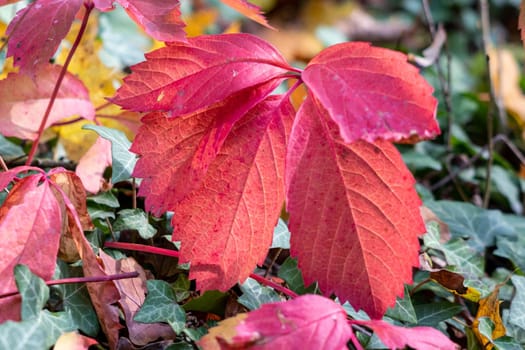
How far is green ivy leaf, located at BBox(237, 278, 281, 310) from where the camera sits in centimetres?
78

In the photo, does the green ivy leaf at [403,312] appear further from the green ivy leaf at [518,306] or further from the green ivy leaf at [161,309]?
the green ivy leaf at [161,309]

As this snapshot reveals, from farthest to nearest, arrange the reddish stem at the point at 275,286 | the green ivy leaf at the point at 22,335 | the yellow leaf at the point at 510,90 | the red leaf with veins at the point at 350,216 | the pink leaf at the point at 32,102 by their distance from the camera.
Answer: the yellow leaf at the point at 510,90 → the pink leaf at the point at 32,102 → the reddish stem at the point at 275,286 → the red leaf with veins at the point at 350,216 → the green ivy leaf at the point at 22,335

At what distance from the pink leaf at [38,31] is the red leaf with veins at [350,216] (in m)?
0.29

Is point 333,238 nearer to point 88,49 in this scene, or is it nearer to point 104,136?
point 104,136

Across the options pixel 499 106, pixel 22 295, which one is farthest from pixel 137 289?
pixel 499 106

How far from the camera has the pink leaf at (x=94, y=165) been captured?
907 millimetres

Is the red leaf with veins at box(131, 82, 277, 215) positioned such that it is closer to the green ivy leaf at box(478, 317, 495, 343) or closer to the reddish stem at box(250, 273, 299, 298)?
the reddish stem at box(250, 273, 299, 298)

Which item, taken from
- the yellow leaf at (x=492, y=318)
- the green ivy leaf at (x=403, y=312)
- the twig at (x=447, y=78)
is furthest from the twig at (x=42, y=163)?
the twig at (x=447, y=78)

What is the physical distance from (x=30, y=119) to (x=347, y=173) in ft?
1.56

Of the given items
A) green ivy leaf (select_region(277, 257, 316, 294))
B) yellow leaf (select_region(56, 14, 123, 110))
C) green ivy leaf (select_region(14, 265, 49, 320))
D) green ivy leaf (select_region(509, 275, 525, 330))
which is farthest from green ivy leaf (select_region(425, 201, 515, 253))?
green ivy leaf (select_region(14, 265, 49, 320))

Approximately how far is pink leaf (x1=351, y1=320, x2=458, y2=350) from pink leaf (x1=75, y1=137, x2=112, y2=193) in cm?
45

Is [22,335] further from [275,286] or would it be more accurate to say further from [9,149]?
[9,149]

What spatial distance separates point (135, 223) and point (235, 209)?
0.65 ft

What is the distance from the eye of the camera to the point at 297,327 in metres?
0.60
